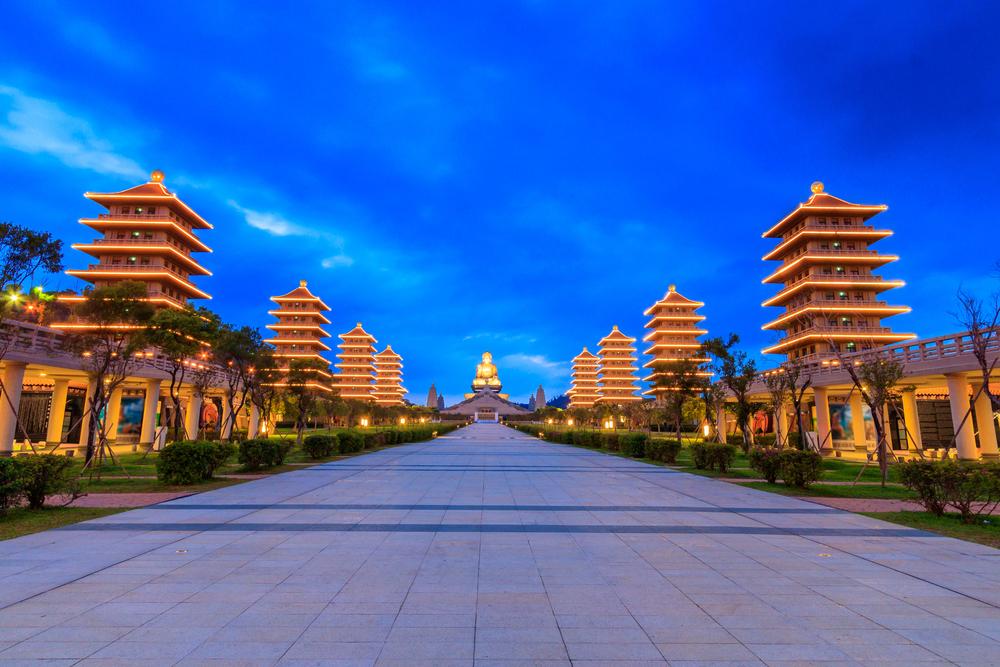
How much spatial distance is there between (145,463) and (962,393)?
34854 mm

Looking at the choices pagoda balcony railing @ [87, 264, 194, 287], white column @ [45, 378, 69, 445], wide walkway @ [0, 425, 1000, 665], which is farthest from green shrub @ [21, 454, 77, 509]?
pagoda balcony railing @ [87, 264, 194, 287]

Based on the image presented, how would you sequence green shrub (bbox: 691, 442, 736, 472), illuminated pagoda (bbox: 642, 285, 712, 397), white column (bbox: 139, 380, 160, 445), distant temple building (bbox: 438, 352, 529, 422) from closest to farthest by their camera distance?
green shrub (bbox: 691, 442, 736, 472) → white column (bbox: 139, 380, 160, 445) → illuminated pagoda (bbox: 642, 285, 712, 397) → distant temple building (bbox: 438, 352, 529, 422)

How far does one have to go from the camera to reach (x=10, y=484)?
9148 millimetres

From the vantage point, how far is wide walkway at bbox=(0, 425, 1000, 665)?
4.07 metres

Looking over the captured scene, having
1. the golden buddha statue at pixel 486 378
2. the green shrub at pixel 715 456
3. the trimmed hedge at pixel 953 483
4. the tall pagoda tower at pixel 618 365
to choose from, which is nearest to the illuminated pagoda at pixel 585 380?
the tall pagoda tower at pixel 618 365

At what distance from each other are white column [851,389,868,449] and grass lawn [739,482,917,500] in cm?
1915

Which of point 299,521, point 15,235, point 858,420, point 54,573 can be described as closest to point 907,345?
point 858,420

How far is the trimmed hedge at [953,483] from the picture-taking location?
946 centimetres

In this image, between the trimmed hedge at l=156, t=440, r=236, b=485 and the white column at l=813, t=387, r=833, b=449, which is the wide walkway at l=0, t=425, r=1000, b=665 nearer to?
the trimmed hedge at l=156, t=440, r=236, b=485

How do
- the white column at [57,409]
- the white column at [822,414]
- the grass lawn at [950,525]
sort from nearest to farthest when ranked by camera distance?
1. the grass lawn at [950,525]
2. the white column at [57,409]
3. the white column at [822,414]

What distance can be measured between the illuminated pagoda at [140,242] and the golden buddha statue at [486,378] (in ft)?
365

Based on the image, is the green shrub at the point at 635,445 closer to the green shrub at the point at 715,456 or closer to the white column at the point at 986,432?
the green shrub at the point at 715,456

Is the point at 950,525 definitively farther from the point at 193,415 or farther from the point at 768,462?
the point at 193,415

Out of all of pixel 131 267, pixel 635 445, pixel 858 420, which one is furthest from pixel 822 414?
pixel 131 267
